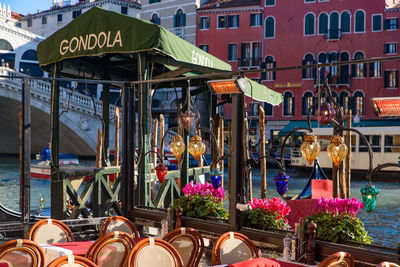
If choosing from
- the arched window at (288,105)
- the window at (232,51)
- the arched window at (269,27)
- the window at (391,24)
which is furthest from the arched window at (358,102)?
the window at (232,51)

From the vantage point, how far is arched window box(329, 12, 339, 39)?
2238 centimetres

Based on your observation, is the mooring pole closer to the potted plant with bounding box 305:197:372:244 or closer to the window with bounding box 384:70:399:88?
the potted plant with bounding box 305:197:372:244

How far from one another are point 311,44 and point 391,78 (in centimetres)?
420

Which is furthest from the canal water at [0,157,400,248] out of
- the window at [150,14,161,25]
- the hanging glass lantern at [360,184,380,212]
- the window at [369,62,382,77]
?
the window at [150,14,161,25]

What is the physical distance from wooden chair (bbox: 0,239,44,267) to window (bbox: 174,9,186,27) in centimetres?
2385

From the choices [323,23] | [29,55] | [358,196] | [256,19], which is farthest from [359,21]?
[29,55]

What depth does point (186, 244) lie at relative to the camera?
121 inches

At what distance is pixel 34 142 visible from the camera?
2698 cm

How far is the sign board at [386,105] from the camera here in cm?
285

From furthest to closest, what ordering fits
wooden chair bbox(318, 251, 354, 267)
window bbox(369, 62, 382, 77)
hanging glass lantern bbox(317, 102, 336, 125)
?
window bbox(369, 62, 382, 77)
hanging glass lantern bbox(317, 102, 336, 125)
wooden chair bbox(318, 251, 354, 267)

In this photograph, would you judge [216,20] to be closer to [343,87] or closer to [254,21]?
[254,21]

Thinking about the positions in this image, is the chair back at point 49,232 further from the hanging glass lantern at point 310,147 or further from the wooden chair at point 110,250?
the hanging glass lantern at point 310,147

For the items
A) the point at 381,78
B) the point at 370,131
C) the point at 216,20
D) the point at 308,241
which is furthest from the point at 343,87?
the point at 308,241

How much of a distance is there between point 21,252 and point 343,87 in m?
21.3
